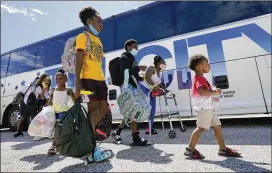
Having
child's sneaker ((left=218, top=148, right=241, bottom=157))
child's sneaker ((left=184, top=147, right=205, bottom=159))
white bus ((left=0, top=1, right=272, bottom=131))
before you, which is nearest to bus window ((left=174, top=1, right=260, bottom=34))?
white bus ((left=0, top=1, right=272, bottom=131))

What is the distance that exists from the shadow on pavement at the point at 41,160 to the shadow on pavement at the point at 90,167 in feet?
1.38

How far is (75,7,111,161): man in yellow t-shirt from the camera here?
2.61 meters

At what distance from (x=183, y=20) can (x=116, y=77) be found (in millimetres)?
2946

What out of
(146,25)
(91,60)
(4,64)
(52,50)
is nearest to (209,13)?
(146,25)

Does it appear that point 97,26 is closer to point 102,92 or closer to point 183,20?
point 102,92

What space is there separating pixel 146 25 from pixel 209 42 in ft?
6.11

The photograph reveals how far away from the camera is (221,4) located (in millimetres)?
5156

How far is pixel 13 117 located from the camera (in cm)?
784

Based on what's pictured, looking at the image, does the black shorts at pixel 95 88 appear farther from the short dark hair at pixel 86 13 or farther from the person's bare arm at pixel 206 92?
the person's bare arm at pixel 206 92

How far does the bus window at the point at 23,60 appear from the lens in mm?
8477

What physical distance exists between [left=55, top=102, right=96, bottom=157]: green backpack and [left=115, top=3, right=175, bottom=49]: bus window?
12.9ft

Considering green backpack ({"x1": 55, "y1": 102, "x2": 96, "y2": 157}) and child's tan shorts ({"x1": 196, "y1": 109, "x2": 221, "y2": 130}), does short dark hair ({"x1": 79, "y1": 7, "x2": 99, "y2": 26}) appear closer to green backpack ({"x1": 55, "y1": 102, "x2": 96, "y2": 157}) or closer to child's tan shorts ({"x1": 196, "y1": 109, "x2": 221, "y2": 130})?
green backpack ({"x1": 55, "y1": 102, "x2": 96, "y2": 157})

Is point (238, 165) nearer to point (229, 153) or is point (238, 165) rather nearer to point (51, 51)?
point (229, 153)

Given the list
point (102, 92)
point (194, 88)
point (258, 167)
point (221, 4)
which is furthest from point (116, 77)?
point (221, 4)
